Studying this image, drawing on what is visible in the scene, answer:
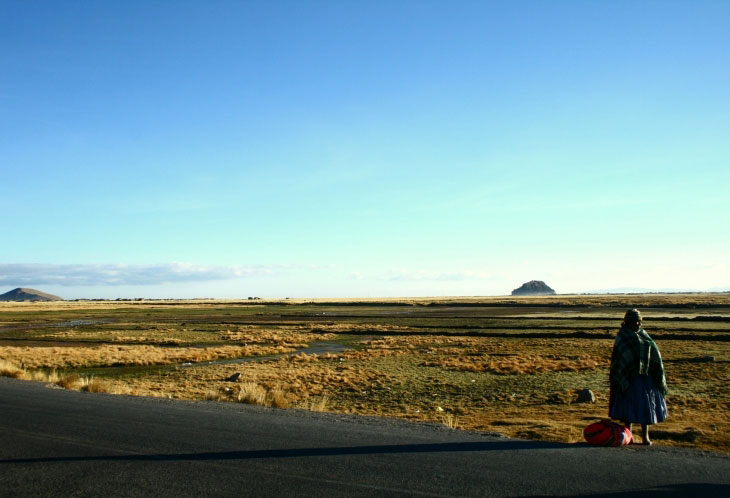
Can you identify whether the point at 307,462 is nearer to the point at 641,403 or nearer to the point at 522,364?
the point at 641,403

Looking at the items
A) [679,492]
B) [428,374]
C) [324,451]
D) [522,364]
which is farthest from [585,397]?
[324,451]

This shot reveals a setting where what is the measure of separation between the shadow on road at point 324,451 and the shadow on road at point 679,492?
248cm

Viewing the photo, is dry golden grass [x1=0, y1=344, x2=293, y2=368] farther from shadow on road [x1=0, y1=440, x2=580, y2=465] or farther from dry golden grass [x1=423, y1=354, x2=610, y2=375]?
shadow on road [x1=0, y1=440, x2=580, y2=465]

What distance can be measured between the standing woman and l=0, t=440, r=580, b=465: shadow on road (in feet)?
3.86

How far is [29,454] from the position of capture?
29.3 feet

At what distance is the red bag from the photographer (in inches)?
375

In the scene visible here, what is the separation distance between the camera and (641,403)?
956 cm

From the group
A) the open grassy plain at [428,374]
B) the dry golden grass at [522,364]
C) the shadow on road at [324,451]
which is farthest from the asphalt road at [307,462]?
the dry golden grass at [522,364]

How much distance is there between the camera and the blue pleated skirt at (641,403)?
9.52m

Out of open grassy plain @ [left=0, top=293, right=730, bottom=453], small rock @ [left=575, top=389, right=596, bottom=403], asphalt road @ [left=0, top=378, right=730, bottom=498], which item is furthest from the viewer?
small rock @ [left=575, top=389, right=596, bottom=403]

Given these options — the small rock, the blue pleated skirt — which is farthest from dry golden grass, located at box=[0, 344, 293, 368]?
the blue pleated skirt

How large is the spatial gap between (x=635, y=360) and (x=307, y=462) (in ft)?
18.9

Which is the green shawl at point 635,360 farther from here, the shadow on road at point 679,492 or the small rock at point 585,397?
the small rock at point 585,397

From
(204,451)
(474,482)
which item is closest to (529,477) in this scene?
(474,482)
